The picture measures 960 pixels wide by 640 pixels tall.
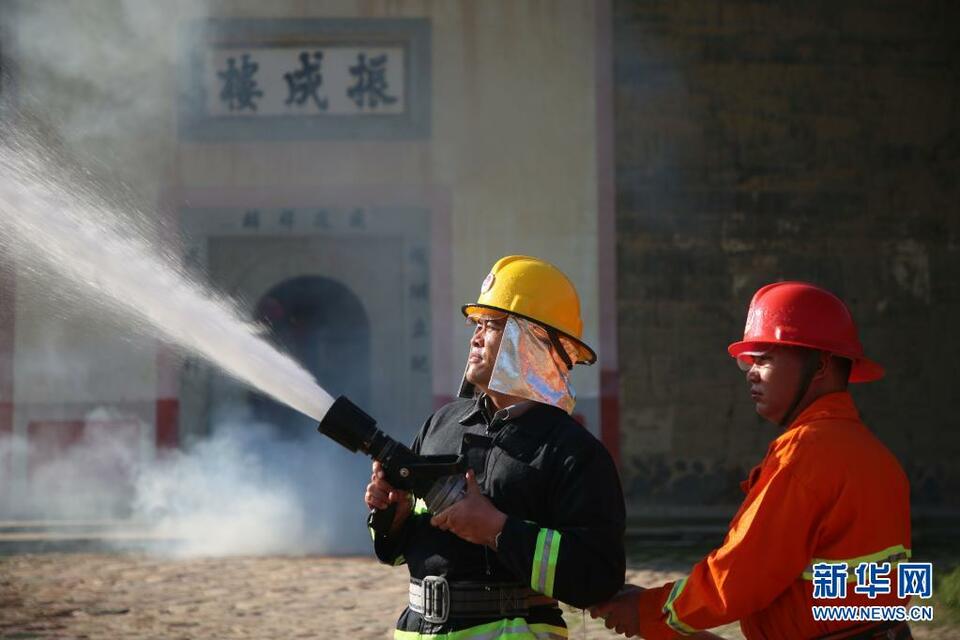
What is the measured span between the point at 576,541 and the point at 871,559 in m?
0.78

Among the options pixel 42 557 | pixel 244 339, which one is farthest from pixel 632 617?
pixel 42 557

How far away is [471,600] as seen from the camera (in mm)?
3520

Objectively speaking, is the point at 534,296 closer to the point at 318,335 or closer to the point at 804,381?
the point at 804,381

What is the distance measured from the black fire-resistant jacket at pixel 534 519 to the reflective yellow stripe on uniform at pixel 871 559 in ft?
1.66

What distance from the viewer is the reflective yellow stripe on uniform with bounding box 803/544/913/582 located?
3.28m

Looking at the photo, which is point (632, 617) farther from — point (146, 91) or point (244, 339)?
point (146, 91)

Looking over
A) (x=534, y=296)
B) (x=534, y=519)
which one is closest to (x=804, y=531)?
(x=534, y=519)

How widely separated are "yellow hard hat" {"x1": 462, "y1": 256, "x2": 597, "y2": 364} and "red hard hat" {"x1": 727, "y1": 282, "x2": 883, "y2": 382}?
0.49 m

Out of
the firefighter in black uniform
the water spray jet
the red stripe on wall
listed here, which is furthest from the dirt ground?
the firefighter in black uniform

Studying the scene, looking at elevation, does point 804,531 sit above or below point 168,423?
above

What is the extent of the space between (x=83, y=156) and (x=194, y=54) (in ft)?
5.42

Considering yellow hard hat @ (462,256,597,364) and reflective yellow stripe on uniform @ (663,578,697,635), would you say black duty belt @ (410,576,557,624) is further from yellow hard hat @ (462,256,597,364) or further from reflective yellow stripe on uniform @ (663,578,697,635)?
yellow hard hat @ (462,256,597,364)

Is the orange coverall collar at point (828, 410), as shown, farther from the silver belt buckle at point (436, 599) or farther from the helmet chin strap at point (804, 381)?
the silver belt buckle at point (436, 599)

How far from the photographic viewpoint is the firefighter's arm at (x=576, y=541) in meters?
3.33
